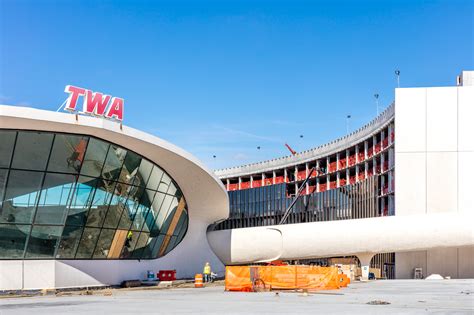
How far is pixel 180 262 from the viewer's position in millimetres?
51188

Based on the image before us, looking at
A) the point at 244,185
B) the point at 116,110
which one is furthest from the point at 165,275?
the point at 244,185

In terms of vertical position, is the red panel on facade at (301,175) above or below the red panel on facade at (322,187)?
above

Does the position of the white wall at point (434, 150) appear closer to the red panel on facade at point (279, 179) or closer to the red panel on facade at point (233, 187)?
the red panel on facade at point (279, 179)

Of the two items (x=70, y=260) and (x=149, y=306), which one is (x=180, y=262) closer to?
(x=70, y=260)

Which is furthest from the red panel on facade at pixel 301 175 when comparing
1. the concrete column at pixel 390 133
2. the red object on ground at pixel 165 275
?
the red object on ground at pixel 165 275

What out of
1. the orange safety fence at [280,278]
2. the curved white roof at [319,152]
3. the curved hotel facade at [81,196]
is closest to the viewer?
the orange safety fence at [280,278]

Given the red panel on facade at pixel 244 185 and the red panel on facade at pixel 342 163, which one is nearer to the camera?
the red panel on facade at pixel 342 163

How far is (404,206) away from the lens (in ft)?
197

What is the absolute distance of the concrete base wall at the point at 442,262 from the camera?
57625mm

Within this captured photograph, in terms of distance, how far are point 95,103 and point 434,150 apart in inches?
1276

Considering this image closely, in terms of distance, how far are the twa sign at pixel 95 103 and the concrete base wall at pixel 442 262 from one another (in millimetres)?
29553

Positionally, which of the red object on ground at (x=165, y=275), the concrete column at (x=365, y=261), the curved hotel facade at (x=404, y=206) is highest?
the curved hotel facade at (x=404, y=206)

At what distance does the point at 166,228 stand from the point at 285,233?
29.0ft

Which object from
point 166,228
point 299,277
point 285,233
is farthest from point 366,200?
point 299,277
